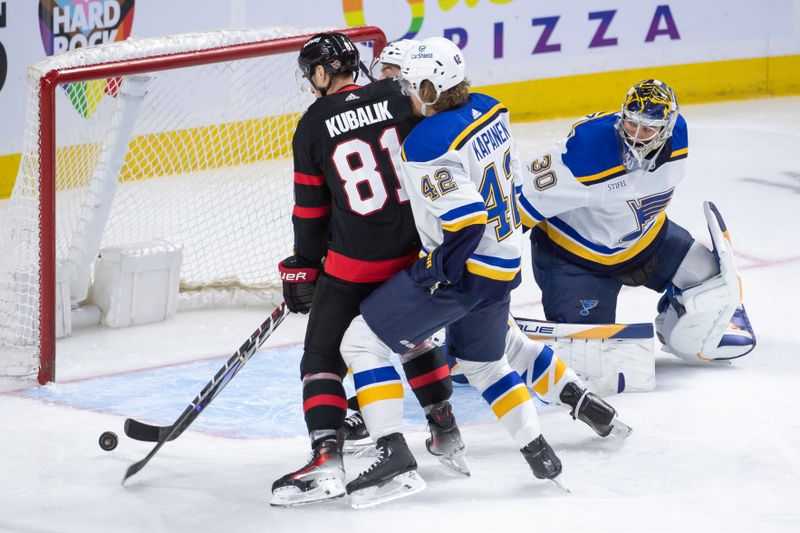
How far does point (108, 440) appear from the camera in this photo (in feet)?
10.1

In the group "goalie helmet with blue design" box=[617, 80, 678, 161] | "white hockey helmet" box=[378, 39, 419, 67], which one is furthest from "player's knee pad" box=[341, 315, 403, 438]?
"white hockey helmet" box=[378, 39, 419, 67]

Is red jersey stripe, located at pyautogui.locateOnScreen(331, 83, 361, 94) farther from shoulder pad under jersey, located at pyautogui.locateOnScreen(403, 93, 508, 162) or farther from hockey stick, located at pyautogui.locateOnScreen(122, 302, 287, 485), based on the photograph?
hockey stick, located at pyautogui.locateOnScreen(122, 302, 287, 485)

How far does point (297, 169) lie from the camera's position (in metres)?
2.81

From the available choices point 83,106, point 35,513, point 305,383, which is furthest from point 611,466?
point 83,106

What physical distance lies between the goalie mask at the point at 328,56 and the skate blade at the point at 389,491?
0.87 meters

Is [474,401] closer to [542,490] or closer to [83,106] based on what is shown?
[542,490]

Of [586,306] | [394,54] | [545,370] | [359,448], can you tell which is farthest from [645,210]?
[359,448]

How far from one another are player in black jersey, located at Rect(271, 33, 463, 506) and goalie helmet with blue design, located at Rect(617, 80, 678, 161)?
834 mm

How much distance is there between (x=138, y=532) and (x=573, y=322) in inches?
61.4

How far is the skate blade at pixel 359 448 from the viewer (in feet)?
10.4

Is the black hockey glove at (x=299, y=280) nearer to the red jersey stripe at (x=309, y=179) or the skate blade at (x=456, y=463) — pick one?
the red jersey stripe at (x=309, y=179)

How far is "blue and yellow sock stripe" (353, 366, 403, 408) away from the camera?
278cm

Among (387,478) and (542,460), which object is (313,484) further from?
(542,460)

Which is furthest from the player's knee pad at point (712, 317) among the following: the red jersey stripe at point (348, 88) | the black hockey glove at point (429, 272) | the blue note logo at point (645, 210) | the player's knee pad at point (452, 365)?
the red jersey stripe at point (348, 88)
